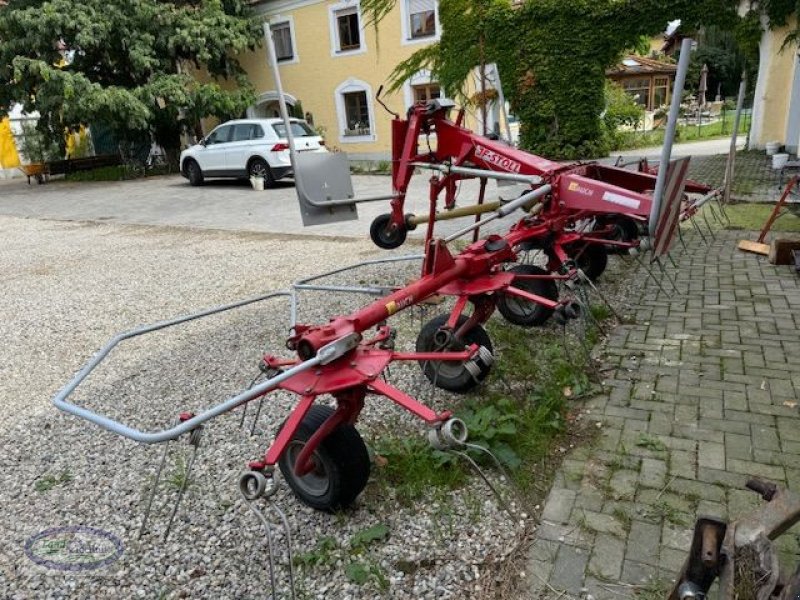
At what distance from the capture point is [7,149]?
78.7 feet

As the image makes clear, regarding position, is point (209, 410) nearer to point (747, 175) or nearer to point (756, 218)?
point (756, 218)

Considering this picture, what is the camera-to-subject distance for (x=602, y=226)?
19.4ft

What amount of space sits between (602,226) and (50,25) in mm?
16947

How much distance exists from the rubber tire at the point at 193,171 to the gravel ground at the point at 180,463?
9.79 meters

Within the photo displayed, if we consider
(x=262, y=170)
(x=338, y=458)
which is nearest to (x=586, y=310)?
(x=338, y=458)

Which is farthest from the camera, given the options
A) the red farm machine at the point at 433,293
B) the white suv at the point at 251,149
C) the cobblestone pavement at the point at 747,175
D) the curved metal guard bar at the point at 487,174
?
the white suv at the point at 251,149

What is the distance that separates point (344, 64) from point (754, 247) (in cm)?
1581

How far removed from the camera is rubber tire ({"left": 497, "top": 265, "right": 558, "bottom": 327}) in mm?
4371

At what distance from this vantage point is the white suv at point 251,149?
14602mm

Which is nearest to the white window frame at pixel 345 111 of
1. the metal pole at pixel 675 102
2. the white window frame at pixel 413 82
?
the white window frame at pixel 413 82

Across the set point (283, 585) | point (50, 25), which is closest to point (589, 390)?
point (283, 585)

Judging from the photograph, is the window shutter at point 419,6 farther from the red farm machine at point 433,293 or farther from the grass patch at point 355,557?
the grass patch at point 355,557

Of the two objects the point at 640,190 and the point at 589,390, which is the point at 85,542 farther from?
the point at 640,190

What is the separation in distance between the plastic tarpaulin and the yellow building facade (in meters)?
10.1
